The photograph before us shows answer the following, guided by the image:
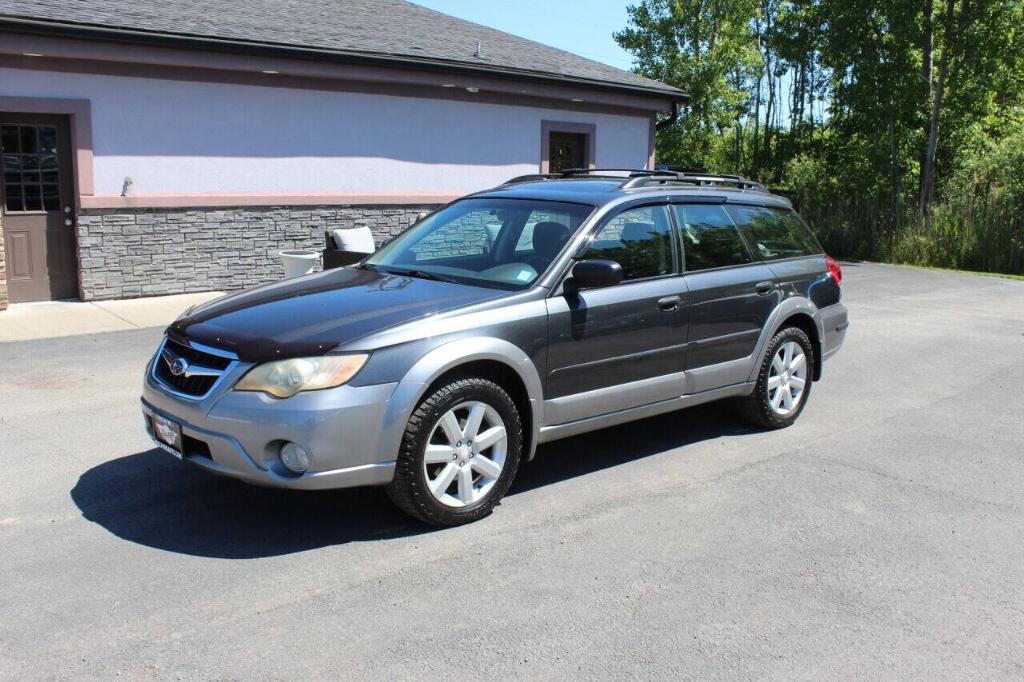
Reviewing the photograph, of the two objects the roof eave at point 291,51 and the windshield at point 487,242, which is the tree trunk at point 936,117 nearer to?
the roof eave at point 291,51

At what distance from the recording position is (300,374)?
453 cm

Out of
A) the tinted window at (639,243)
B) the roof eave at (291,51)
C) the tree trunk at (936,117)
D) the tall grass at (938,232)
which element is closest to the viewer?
the tinted window at (639,243)

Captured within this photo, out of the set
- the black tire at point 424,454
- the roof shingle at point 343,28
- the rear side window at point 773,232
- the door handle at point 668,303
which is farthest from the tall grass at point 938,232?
the black tire at point 424,454

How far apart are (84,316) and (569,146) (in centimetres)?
972

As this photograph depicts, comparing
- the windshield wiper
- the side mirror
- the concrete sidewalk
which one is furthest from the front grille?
the concrete sidewalk

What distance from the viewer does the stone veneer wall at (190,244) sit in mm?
12320

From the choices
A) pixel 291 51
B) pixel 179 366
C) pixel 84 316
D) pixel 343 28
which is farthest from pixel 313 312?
pixel 343 28

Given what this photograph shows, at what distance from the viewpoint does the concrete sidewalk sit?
33.8ft

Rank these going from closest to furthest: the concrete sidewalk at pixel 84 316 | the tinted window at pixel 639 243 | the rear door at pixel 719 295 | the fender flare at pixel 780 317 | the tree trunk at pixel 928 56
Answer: the tinted window at pixel 639 243, the rear door at pixel 719 295, the fender flare at pixel 780 317, the concrete sidewalk at pixel 84 316, the tree trunk at pixel 928 56

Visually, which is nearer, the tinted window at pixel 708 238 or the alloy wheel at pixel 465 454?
the alloy wheel at pixel 465 454

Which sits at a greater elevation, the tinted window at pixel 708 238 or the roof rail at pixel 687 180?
the roof rail at pixel 687 180

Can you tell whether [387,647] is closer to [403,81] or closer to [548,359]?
[548,359]

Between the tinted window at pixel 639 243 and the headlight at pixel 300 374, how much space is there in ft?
5.83

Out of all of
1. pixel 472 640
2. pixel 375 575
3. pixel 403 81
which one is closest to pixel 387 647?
pixel 472 640
